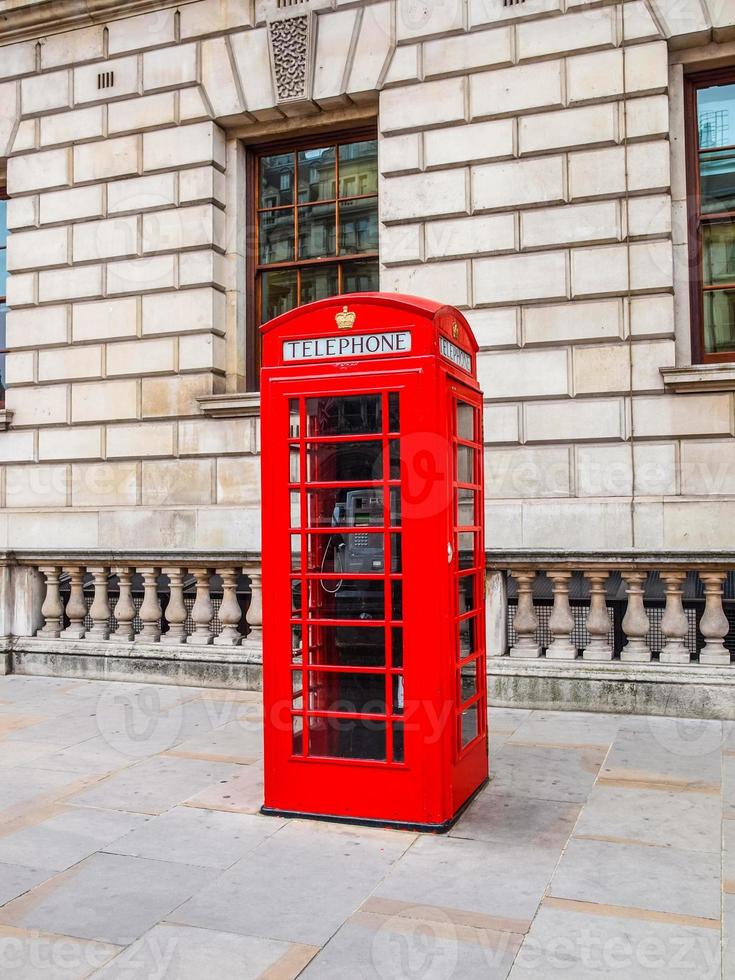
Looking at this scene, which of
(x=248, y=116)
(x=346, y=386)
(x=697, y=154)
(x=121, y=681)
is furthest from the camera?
(x=248, y=116)

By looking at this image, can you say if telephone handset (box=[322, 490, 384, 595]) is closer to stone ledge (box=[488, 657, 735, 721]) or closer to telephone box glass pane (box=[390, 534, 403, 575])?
telephone box glass pane (box=[390, 534, 403, 575])

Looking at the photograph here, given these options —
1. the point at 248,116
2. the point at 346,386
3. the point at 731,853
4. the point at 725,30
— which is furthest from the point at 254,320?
the point at 731,853

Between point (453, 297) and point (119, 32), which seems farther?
point (119, 32)

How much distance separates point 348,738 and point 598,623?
10.1ft

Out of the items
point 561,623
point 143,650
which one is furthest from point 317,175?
point 561,623

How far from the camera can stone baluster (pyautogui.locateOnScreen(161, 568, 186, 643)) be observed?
Answer: 8.23 metres

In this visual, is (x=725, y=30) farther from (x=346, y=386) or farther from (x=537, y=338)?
(x=346, y=386)

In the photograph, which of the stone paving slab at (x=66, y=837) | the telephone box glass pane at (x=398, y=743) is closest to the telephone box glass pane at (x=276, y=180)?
the telephone box glass pane at (x=398, y=743)

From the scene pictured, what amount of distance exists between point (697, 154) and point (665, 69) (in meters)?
0.87

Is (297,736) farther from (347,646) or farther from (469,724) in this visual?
(469,724)

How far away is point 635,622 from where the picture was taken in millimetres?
6891

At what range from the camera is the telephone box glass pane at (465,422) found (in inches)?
187

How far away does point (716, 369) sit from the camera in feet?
27.6

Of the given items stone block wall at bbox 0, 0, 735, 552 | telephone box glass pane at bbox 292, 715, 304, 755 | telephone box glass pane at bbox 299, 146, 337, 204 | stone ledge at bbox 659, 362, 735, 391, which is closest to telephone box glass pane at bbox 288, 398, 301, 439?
telephone box glass pane at bbox 292, 715, 304, 755
